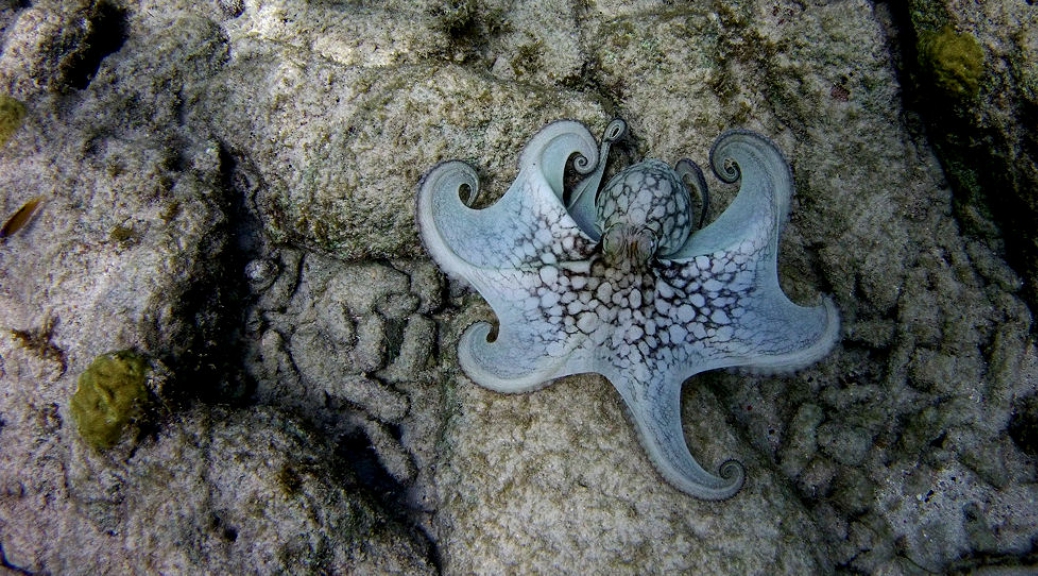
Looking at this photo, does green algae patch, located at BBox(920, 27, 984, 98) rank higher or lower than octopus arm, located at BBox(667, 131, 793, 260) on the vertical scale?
higher

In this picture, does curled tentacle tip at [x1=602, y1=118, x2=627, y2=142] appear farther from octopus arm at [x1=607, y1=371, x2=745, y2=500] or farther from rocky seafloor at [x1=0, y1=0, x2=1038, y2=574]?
octopus arm at [x1=607, y1=371, x2=745, y2=500]

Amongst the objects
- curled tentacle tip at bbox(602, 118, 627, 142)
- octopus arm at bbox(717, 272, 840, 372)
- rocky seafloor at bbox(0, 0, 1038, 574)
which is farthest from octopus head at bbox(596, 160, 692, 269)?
rocky seafloor at bbox(0, 0, 1038, 574)

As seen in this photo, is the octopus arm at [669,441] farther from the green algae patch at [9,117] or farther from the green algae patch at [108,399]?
the green algae patch at [9,117]

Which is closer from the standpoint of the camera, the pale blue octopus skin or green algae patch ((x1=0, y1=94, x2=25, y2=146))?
the pale blue octopus skin

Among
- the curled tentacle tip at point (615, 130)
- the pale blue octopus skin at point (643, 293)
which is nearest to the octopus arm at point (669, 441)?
the pale blue octopus skin at point (643, 293)

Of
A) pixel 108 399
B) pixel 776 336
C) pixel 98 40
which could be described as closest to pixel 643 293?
pixel 776 336

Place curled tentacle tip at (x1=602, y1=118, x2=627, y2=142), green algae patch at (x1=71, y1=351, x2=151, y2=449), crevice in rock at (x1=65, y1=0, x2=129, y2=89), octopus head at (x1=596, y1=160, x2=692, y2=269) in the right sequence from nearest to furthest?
green algae patch at (x1=71, y1=351, x2=151, y2=449)
octopus head at (x1=596, y1=160, x2=692, y2=269)
curled tentacle tip at (x1=602, y1=118, x2=627, y2=142)
crevice in rock at (x1=65, y1=0, x2=129, y2=89)

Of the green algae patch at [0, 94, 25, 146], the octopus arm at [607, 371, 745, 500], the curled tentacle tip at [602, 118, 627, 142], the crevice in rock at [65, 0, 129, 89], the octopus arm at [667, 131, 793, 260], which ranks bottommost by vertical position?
the octopus arm at [607, 371, 745, 500]
